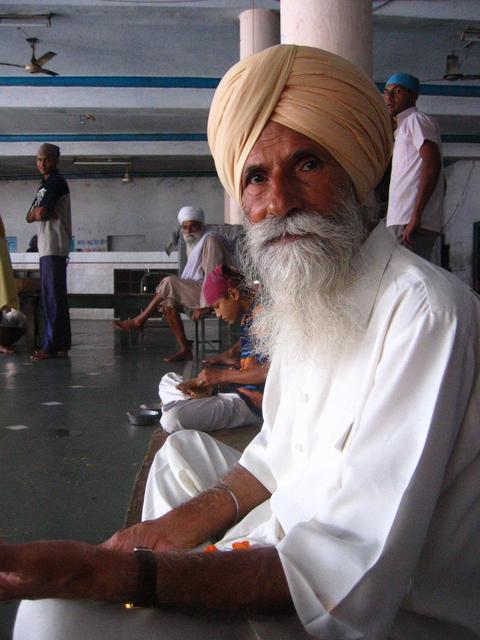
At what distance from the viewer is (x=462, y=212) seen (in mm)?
16359

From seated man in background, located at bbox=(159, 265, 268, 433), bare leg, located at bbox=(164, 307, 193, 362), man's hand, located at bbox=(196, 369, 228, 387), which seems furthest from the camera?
bare leg, located at bbox=(164, 307, 193, 362)

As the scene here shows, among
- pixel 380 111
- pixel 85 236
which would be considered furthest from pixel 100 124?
Answer: pixel 380 111

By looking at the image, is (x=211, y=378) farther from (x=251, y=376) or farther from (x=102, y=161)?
(x=102, y=161)

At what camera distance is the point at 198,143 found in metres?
15.5

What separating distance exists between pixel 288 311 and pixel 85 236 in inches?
744

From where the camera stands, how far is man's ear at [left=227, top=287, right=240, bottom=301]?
12.9ft

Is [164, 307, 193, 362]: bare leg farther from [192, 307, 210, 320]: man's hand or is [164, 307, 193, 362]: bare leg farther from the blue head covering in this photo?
the blue head covering

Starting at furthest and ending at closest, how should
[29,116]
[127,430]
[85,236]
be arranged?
[85,236] → [29,116] → [127,430]

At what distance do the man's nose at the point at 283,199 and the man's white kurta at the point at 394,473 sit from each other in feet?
0.66

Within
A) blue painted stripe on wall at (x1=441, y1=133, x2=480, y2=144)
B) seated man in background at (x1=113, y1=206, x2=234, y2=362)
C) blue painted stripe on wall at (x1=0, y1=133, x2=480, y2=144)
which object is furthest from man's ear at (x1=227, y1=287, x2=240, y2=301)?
blue painted stripe on wall at (x1=441, y1=133, x2=480, y2=144)

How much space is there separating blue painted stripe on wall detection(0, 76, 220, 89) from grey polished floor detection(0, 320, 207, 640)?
23.2 feet

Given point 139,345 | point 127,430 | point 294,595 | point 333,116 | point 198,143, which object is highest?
point 198,143

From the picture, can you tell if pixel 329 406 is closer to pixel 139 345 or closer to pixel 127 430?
pixel 127 430

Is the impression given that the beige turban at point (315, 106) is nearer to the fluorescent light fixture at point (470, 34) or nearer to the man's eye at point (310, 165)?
the man's eye at point (310, 165)
